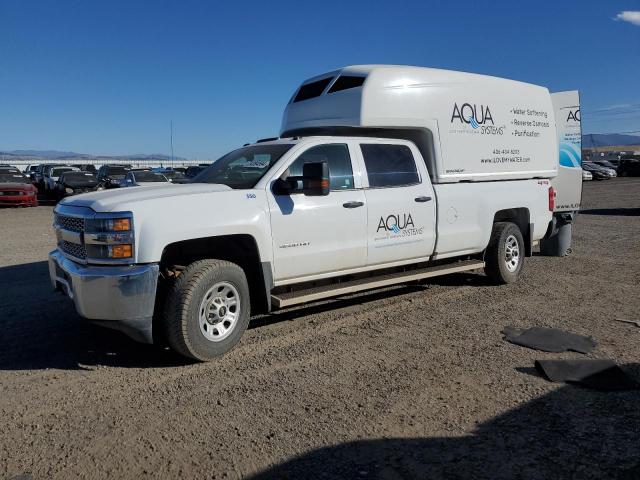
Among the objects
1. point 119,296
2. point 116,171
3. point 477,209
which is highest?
point 116,171

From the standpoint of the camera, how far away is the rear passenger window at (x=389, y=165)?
20.5 feet

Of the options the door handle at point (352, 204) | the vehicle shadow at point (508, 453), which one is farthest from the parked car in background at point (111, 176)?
the vehicle shadow at point (508, 453)

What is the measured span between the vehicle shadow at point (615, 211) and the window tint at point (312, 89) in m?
14.1

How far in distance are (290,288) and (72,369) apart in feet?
6.98

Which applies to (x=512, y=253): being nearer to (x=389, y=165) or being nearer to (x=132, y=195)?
(x=389, y=165)

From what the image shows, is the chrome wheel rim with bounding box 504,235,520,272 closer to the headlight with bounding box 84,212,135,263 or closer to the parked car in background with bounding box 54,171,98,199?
the headlight with bounding box 84,212,135,263

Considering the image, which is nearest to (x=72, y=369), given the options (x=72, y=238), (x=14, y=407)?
(x=14, y=407)

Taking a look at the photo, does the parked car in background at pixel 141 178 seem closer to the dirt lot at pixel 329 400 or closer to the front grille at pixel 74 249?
the dirt lot at pixel 329 400

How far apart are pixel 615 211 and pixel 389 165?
1575 centimetres


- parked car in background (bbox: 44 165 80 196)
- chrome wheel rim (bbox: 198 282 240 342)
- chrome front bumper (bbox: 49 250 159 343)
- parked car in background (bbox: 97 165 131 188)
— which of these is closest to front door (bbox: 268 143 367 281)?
chrome wheel rim (bbox: 198 282 240 342)

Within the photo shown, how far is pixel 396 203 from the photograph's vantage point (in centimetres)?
633

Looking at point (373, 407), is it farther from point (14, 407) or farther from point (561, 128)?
point (561, 128)

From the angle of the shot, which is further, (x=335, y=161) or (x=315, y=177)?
(x=335, y=161)

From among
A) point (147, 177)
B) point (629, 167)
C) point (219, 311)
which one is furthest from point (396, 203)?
point (629, 167)
